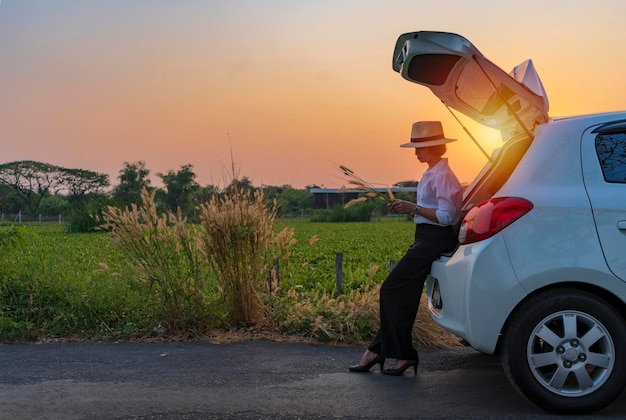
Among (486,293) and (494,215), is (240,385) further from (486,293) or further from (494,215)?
(494,215)

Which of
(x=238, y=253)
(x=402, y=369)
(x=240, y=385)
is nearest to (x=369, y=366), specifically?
(x=402, y=369)

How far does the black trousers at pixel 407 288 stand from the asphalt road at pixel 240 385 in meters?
0.28

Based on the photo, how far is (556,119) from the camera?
15.8ft

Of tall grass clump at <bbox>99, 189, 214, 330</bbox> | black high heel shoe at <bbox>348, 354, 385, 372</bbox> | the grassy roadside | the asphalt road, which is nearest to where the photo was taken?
the asphalt road

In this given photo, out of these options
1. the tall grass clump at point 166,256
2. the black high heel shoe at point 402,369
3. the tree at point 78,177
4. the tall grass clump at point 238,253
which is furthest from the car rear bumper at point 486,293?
the tree at point 78,177

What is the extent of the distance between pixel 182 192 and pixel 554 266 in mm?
4571

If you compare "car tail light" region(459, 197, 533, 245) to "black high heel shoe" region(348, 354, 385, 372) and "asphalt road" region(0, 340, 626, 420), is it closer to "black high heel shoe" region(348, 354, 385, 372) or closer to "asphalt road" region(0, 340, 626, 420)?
"asphalt road" region(0, 340, 626, 420)

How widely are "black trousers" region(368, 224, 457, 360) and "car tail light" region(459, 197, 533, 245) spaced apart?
634mm

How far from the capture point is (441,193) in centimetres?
531

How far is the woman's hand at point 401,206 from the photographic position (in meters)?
5.36

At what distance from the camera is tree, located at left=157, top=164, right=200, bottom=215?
7.62 m

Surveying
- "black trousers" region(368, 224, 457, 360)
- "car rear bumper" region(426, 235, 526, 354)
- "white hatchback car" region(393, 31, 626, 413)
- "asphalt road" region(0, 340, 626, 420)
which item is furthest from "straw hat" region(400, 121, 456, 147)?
"asphalt road" region(0, 340, 626, 420)

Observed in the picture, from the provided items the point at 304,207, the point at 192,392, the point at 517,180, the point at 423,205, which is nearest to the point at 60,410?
the point at 192,392

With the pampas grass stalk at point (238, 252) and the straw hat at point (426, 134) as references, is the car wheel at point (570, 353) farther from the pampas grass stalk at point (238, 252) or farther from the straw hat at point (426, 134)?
the pampas grass stalk at point (238, 252)
